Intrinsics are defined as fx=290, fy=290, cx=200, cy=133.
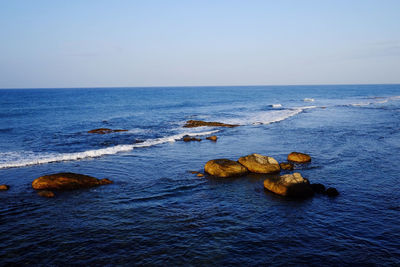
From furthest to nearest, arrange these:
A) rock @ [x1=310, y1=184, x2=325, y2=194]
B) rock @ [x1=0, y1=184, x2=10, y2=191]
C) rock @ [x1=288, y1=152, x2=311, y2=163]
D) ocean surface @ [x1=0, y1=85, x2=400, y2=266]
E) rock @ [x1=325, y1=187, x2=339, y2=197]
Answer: rock @ [x1=288, y1=152, x2=311, y2=163] → rock @ [x1=0, y1=184, x2=10, y2=191] → rock @ [x1=310, y1=184, x2=325, y2=194] → rock @ [x1=325, y1=187, x2=339, y2=197] → ocean surface @ [x1=0, y1=85, x2=400, y2=266]

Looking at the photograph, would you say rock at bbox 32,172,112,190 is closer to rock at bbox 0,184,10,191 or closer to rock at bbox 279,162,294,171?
rock at bbox 0,184,10,191

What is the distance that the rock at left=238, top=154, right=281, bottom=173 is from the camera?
19.5m

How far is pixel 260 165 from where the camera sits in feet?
64.3

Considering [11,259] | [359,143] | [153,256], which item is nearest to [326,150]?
[359,143]

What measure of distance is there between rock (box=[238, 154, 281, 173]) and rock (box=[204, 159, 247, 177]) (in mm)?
546

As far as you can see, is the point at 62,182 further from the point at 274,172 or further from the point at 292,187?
the point at 274,172

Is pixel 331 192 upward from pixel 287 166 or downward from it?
downward

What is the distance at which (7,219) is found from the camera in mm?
12867

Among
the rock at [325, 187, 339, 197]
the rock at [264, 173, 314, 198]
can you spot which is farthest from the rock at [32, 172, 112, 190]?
the rock at [325, 187, 339, 197]

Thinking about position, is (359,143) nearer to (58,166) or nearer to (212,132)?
(212,132)

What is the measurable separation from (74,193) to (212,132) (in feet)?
76.6

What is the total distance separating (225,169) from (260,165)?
8.16 ft

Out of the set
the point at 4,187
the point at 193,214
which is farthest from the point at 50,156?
the point at 193,214

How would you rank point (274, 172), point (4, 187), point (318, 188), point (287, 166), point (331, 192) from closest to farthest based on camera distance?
point (331, 192) → point (318, 188) → point (4, 187) → point (274, 172) → point (287, 166)
